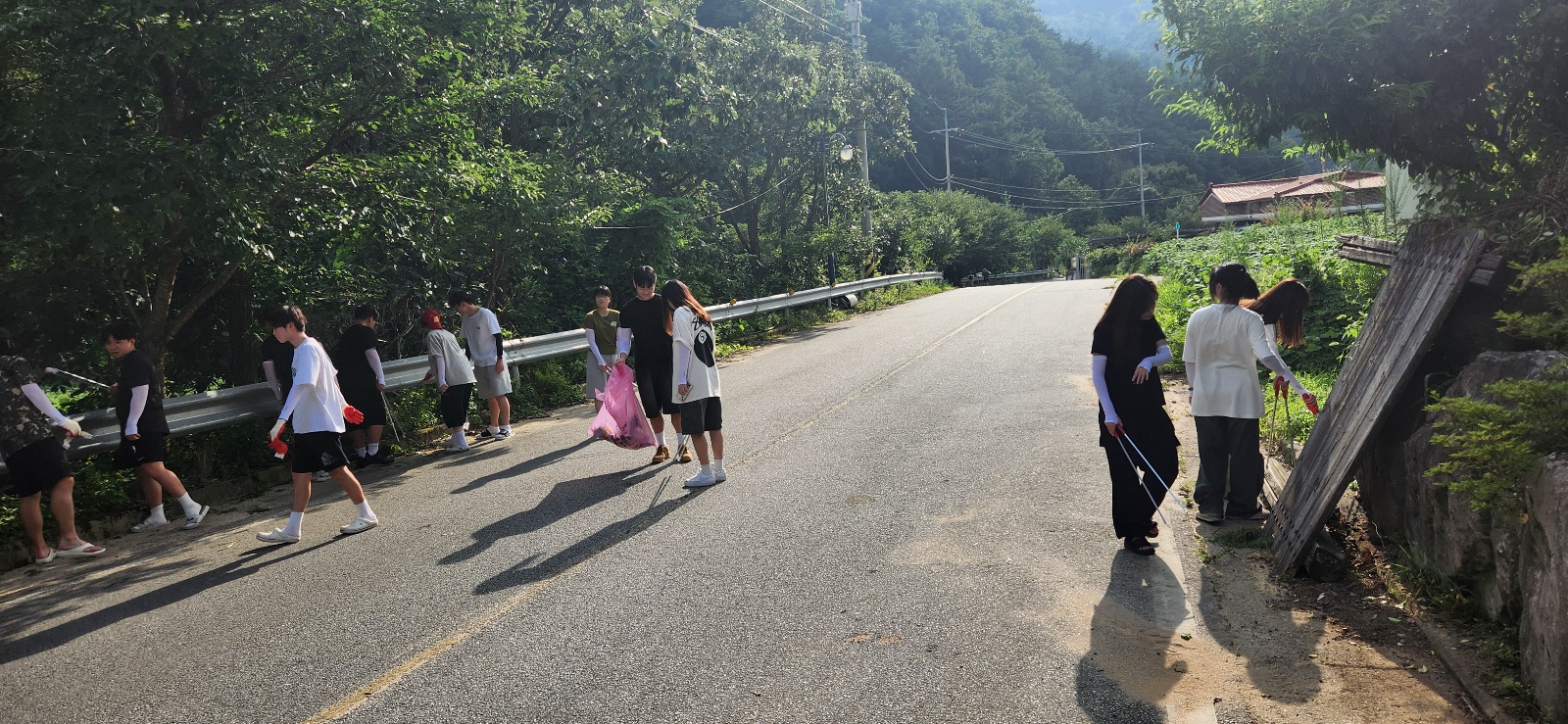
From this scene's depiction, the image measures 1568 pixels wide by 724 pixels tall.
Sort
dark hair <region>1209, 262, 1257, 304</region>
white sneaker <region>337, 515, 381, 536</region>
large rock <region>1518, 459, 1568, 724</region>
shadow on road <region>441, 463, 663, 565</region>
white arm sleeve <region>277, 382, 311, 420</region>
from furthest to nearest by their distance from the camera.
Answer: white sneaker <region>337, 515, 381, 536</region>
white arm sleeve <region>277, 382, 311, 420</region>
shadow on road <region>441, 463, 663, 565</region>
dark hair <region>1209, 262, 1257, 304</region>
large rock <region>1518, 459, 1568, 724</region>

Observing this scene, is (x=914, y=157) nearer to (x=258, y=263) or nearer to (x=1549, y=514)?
(x=258, y=263)

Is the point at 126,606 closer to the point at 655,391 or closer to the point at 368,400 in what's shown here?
the point at 368,400

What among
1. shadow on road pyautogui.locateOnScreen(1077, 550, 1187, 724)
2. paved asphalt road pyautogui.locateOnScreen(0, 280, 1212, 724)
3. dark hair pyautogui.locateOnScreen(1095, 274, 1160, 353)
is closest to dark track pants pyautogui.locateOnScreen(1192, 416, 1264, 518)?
paved asphalt road pyautogui.locateOnScreen(0, 280, 1212, 724)

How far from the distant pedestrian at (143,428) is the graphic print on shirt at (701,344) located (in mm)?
4058

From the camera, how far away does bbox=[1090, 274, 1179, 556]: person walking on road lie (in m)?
6.23

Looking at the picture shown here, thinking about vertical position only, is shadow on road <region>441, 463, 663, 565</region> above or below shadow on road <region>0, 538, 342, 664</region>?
above

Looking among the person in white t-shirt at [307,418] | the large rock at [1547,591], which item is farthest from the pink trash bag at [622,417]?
the large rock at [1547,591]

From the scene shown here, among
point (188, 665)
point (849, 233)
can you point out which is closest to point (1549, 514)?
point (188, 665)

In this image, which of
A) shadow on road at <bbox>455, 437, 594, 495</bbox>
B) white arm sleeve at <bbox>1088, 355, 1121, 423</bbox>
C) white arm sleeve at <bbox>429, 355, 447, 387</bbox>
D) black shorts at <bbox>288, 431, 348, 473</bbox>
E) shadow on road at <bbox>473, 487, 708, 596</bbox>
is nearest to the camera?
shadow on road at <bbox>473, 487, 708, 596</bbox>

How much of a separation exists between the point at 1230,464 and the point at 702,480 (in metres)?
3.79

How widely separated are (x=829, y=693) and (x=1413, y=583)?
3.09 metres

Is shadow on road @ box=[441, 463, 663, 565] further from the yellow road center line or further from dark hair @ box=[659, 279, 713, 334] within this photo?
dark hair @ box=[659, 279, 713, 334]

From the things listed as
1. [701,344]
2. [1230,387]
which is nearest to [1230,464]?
[1230,387]

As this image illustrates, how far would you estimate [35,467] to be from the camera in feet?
24.4
